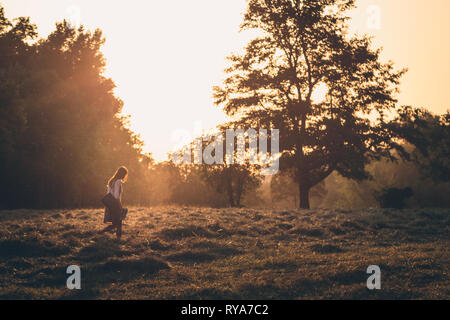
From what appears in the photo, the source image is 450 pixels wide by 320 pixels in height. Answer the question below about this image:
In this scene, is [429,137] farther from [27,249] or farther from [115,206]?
[27,249]

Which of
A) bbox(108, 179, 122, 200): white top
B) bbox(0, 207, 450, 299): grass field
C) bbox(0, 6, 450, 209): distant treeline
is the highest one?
bbox(0, 6, 450, 209): distant treeline

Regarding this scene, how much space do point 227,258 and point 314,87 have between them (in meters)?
21.1

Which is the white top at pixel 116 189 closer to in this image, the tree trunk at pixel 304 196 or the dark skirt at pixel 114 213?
the dark skirt at pixel 114 213

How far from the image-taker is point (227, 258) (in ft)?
43.1

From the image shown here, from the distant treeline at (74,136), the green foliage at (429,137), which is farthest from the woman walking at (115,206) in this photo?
the green foliage at (429,137)

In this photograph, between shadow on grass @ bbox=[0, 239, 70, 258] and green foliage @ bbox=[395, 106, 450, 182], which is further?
green foliage @ bbox=[395, 106, 450, 182]

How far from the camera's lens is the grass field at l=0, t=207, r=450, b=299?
9500mm

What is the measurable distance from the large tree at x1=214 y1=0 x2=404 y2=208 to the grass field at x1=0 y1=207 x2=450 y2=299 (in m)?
10.7

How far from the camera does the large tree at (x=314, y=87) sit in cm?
3047

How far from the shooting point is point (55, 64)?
45.2m

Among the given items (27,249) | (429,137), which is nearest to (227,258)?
(27,249)

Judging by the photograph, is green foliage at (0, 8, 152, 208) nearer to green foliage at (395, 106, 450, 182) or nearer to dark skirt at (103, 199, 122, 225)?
dark skirt at (103, 199, 122, 225)

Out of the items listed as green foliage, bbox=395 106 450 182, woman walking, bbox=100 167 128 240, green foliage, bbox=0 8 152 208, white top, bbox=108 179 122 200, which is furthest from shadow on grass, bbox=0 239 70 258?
green foliage, bbox=395 106 450 182
